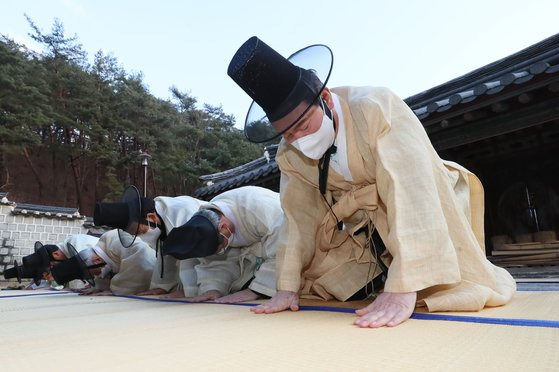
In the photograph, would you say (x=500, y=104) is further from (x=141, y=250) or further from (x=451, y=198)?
(x=141, y=250)

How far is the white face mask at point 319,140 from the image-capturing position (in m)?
1.75

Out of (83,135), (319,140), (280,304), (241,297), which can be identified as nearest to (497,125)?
(319,140)

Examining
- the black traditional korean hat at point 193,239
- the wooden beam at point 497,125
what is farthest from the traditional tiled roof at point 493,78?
the black traditional korean hat at point 193,239

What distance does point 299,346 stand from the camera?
0.98 metres

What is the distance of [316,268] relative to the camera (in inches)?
86.7

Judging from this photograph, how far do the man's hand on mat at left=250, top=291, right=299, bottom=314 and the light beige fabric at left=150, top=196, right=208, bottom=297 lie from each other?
154 cm

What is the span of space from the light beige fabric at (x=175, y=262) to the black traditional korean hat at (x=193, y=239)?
0.62 m

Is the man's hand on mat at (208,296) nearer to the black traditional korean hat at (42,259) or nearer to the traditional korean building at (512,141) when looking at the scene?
the traditional korean building at (512,141)

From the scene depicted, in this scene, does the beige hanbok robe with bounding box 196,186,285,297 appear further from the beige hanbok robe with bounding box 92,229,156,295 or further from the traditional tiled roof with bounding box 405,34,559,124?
the traditional tiled roof with bounding box 405,34,559,124

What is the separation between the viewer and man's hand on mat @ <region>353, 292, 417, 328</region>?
125 cm

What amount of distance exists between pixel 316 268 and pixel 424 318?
885mm

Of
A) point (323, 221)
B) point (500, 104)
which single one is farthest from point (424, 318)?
point (500, 104)

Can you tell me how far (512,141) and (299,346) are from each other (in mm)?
4079

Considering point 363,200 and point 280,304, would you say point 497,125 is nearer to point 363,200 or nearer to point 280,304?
point 363,200
